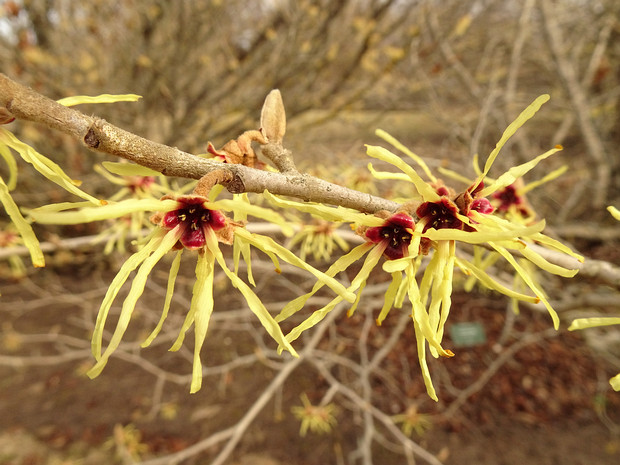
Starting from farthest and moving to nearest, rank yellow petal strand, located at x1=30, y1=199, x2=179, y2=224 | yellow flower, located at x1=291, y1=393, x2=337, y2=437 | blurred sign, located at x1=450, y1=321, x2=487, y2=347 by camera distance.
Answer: yellow flower, located at x1=291, y1=393, x2=337, y2=437 → blurred sign, located at x1=450, y1=321, x2=487, y2=347 → yellow petal strand, located at x1=30, y1=199, x2=179, y2=224

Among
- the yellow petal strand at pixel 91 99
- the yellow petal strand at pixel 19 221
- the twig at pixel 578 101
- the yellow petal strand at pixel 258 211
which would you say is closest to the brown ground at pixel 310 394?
the twig at pixel 578 101

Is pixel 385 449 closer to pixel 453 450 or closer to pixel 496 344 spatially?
pixel 453 450

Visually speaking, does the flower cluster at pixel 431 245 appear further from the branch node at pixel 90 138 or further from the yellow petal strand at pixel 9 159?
the yellow petal strand at pixel 9 159

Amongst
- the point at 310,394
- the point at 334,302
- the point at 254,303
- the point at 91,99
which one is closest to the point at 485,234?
the point at 334,302

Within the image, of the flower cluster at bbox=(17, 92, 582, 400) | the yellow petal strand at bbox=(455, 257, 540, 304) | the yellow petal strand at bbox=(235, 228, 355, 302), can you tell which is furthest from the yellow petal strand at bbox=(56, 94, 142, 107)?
the yellow petal strand at bbox=(455, 257, 540, 304)

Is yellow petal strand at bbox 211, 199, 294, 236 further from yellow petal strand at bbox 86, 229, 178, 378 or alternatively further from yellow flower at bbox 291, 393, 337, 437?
yellow flower at bbox 291, 393, 337, 437

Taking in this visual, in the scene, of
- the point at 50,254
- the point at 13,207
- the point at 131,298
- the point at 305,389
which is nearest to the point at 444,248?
the point at 131,298

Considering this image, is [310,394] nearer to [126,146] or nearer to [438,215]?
[438,215]
